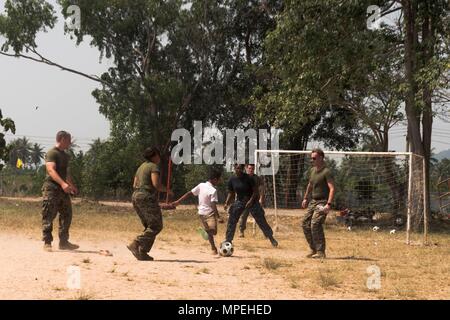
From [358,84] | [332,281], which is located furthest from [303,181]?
[332,281]

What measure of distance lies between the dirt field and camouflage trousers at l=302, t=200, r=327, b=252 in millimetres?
348

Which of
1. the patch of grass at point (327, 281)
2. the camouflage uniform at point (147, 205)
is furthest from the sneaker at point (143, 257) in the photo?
the patch of grass at point (327, 281)

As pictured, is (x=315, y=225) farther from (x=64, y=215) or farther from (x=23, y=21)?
(x=23, y=21)

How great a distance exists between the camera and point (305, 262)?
33.0ft

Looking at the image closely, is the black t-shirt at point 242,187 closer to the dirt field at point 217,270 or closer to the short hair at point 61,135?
the dirt field at point 217,270

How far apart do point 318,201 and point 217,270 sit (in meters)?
2.51

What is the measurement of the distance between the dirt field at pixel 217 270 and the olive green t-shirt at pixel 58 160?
1.24m

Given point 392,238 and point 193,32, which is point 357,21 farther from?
point 193,32

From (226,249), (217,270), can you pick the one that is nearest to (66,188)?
(217,270)

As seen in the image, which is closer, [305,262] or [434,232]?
[305,262]

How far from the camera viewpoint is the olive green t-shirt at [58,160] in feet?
32.4

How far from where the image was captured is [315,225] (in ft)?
33.9
